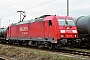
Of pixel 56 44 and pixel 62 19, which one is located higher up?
pixel 62 19

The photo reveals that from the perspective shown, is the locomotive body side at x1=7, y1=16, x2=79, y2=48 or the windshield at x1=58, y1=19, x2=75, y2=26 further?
the windshield at x1=58, y1=19, x2=75, y2=26

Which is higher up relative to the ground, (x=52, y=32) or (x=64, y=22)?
(x=64, y=22)

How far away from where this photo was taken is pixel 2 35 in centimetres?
3541

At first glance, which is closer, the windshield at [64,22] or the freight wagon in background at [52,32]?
the freight wagon in background at [52,32]

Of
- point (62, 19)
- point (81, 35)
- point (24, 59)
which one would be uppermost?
point (62, 19)

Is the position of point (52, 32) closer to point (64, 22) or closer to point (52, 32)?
point (52, 32)

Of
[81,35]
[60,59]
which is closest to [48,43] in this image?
[81,35]

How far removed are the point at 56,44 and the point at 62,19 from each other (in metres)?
2.24

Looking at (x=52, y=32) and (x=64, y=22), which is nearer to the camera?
(x=52, y=32)

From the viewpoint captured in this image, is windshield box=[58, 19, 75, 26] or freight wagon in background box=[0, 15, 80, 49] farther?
Result: windshield box=[58, 19, 75, 26]

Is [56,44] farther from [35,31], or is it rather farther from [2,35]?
[2,35]

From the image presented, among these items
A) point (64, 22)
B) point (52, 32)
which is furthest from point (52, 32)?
point (64, 22)

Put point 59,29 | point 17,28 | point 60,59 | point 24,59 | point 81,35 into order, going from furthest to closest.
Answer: point 17,28 → point 81,35 → point 59,29 → point 24,59 → point 60,59

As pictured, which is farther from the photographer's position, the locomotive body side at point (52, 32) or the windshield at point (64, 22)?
the windshield at point (64, 22)
